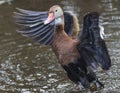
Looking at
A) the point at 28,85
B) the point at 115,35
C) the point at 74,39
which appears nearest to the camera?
the point at 74,39

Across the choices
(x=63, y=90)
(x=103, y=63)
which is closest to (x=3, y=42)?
(x=63, y=90)

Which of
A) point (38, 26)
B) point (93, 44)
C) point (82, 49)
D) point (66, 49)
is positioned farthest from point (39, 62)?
point (93, 44)

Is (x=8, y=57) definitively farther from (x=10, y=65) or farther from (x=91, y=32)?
(x=91, y=32)

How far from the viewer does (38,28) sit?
7.72m

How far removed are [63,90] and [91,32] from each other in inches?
48.4

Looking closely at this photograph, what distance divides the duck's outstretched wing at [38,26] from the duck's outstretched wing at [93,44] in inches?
32.2

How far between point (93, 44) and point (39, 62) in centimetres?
215

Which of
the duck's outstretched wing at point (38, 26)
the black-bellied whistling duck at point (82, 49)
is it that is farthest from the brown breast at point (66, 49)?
the duck's outstretched wing at point (38, 26)

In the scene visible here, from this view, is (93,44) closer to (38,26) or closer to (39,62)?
(38,26)

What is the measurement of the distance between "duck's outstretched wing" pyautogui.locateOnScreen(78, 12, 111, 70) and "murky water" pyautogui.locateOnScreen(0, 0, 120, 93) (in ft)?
1.91

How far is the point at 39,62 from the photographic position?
864 cm

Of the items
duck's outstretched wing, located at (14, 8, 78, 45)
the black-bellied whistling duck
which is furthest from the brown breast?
duck's outstretched wing, located at (14, 8, 78, 45)

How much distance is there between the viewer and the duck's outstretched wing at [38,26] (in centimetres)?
763

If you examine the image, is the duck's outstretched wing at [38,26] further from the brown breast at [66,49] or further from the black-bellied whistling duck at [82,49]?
the brown breast at [66,49]
